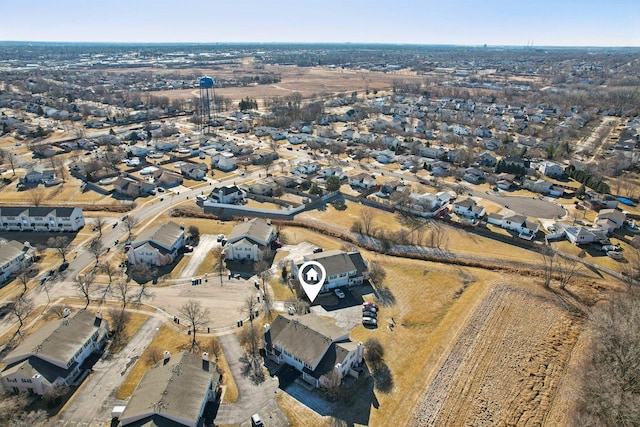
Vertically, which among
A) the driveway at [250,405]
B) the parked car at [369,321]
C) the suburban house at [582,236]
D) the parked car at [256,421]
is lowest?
the driveway at [250,405]

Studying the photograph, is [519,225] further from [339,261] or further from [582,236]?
[339,261]

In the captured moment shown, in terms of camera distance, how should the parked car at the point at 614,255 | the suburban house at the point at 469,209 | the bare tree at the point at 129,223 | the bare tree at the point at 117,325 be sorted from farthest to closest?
1. the suburban house at the point at 469,209
2. the bare tree at the point at 129,223
3. the parked car at the point at 614,255
4. the bare tree at the point at 117,325

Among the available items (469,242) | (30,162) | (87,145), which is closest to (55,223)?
(30,162)

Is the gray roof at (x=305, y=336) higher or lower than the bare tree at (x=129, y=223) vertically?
higher

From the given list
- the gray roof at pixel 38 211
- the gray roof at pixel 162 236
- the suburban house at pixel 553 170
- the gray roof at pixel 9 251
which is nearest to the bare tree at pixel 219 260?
the gray roof at pixel 162 236

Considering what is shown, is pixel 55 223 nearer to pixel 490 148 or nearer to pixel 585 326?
pixel 585 326

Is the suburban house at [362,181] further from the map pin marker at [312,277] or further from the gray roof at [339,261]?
the map pin marker at [312,277]

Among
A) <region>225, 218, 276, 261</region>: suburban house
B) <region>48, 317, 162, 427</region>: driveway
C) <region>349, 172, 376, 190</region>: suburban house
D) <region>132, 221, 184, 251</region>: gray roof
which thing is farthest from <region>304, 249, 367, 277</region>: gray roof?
<region>349, 172, 376, 190</region>: suburban house
